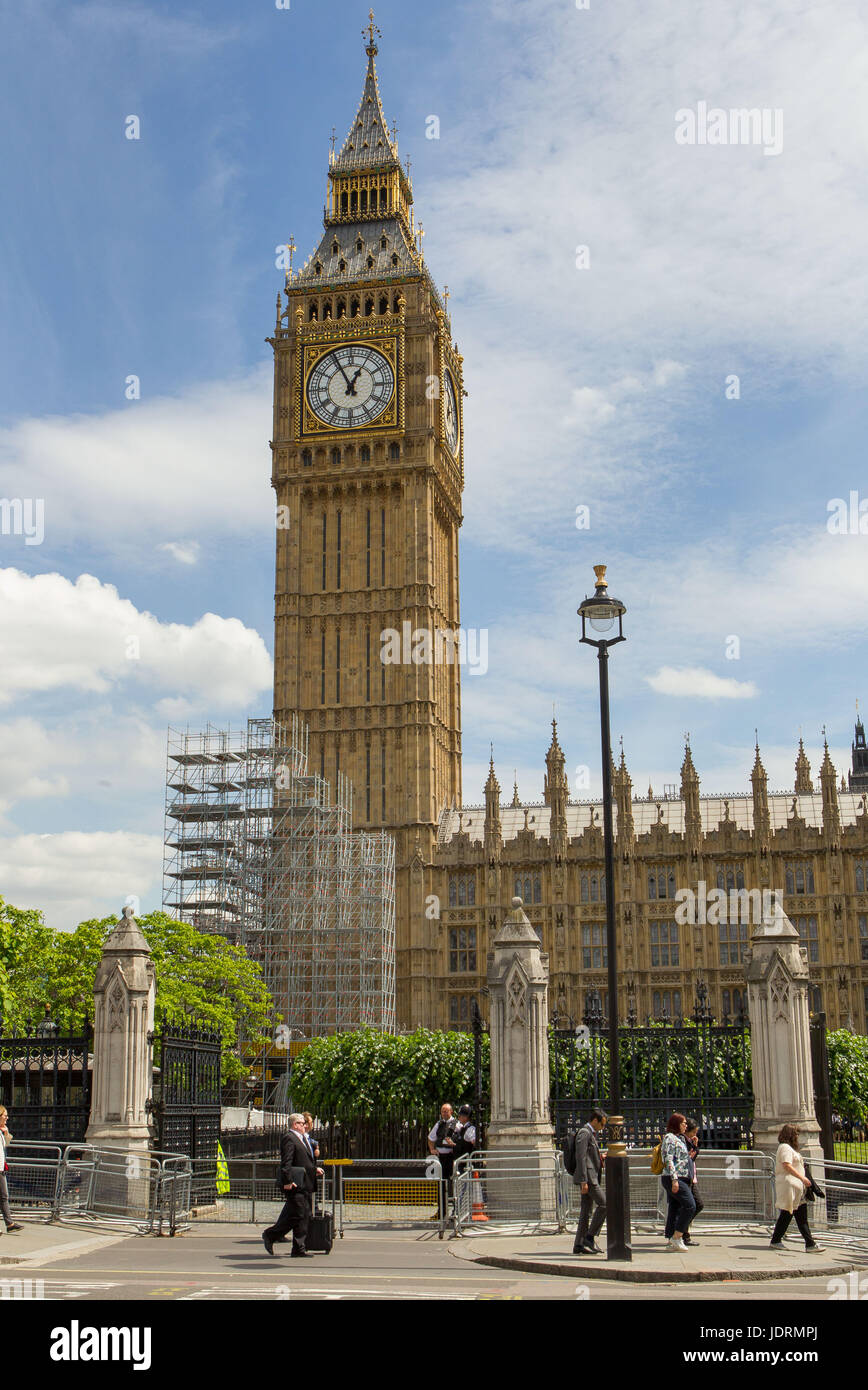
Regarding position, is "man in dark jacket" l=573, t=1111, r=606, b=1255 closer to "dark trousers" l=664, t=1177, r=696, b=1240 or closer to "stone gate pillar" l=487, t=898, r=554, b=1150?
"dark trousers" l=664, t=1177, r=696, b=1240

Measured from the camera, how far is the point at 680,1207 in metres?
14.7

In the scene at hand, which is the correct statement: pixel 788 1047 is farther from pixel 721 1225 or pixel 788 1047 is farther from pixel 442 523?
pixel 442 523

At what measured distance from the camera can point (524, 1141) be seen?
19.2m

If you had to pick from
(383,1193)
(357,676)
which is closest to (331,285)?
(357,676)

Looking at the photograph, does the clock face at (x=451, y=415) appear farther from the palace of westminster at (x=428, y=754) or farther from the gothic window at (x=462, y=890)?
the gothic window at (x=462, y=890)

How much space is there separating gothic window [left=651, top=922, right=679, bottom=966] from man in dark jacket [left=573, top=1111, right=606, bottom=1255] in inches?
1845

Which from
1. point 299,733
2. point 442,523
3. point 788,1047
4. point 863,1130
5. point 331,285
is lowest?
point 863,1130

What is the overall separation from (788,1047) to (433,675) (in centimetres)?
4880

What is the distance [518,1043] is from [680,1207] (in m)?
5.20

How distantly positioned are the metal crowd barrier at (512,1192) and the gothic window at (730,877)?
4400 cm

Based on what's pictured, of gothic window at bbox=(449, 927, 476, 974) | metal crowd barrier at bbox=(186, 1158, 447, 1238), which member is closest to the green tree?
metal crowd barrier at bbox=(186, 1158, 447, 1238)

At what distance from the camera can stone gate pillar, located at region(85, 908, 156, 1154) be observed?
1900 cm

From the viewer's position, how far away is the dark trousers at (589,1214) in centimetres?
1449

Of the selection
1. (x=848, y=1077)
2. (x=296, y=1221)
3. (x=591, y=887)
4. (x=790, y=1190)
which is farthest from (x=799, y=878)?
(x=296, y=1221)
